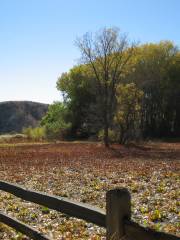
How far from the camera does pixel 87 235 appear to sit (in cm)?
788

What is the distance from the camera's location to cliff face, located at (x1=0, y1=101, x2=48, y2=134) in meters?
137

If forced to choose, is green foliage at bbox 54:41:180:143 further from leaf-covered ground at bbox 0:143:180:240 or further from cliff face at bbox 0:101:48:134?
cliff face at bbox 0:101:48:134

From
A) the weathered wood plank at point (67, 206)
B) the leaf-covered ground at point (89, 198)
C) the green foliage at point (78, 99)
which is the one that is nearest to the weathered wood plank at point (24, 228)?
the weathered wood plank at point (67, 206)

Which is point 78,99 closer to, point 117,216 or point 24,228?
point 24,228

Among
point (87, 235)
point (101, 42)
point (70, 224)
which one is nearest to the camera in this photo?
point (87, 235)

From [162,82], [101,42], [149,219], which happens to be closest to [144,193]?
[149,219]

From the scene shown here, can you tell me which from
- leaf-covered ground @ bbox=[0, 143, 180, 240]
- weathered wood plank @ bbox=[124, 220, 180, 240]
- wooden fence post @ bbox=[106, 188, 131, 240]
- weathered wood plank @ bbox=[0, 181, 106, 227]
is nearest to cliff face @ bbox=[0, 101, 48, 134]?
leaf-covered ground @ bbox=[0, 143, 180, 240]

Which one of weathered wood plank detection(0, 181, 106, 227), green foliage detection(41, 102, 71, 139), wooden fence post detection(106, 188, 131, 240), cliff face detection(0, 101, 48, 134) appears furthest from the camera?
cliff face detection(0, 101, 48, 134)

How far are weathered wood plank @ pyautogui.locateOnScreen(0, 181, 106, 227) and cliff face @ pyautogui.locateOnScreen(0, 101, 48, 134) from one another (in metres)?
129

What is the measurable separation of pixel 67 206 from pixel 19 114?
136040 millimetres

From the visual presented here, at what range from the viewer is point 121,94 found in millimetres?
45719

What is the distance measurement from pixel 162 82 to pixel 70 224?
58285 millimetres

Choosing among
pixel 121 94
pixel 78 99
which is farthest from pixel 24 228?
pixel 78 99

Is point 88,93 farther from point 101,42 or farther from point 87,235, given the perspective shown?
point 87,235
